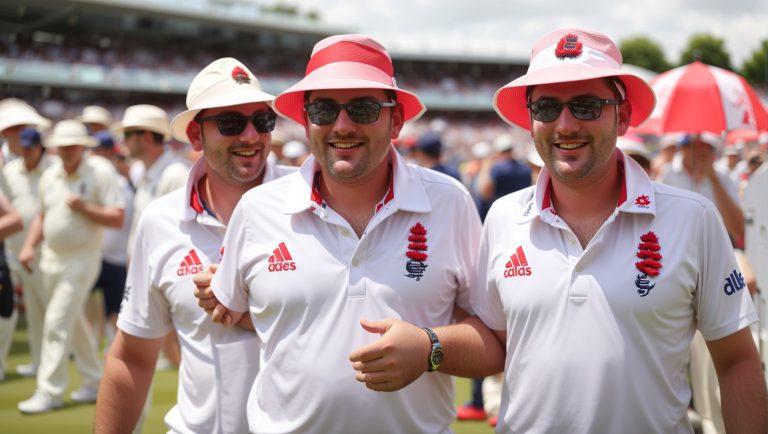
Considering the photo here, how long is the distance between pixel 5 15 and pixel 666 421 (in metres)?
41.9

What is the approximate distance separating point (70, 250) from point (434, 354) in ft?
17.9

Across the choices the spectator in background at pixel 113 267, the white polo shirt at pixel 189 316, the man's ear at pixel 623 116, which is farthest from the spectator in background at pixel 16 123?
the man's ear at pixel 623 116

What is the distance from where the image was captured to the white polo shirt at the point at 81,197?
7070 millimetres

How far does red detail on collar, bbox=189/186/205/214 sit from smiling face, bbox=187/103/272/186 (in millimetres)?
124

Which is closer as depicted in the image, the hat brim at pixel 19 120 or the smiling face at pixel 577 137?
the smiling face at pixel 577 137

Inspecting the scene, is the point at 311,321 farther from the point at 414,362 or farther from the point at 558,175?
the point at 558,175

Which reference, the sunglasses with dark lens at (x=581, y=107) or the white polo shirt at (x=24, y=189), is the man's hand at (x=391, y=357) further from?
the white polo shirt at (x=24, y=189)

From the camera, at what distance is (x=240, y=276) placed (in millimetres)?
2818

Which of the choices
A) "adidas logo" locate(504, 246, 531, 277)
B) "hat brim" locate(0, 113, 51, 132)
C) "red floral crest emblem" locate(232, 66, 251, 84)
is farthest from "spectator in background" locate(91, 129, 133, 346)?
"adidas logo" locate(504, 246, 531, 277)

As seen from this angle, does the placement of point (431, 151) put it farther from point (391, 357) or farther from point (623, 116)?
point (391, 357)

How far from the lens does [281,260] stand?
271cm

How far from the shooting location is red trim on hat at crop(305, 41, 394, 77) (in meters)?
2.79

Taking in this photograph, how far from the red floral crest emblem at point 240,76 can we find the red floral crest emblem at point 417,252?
116 centimetres

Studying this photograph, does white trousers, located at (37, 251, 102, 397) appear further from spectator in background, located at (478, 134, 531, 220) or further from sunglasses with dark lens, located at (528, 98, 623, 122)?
sunglasses with dark lens, located at (528, 98, 623, 122)
